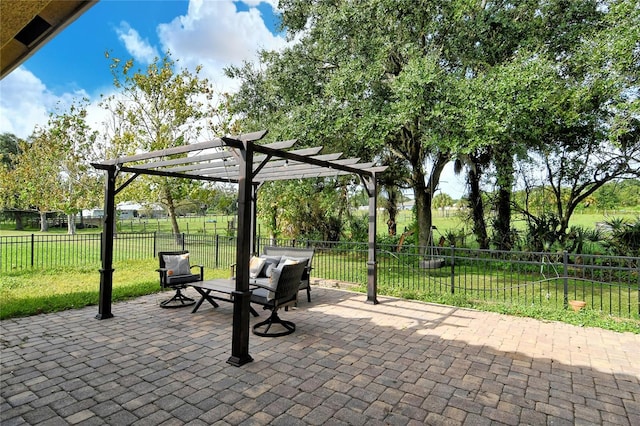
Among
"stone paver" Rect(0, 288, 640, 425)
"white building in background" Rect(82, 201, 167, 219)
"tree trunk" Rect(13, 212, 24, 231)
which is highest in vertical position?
"white building in background" Rect(82, 201, 167, 219)

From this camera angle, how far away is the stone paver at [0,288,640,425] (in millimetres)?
2715

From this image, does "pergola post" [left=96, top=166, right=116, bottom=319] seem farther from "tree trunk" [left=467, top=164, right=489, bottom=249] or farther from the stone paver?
"tree trunk" [left=467, top=164, right=489, bottom=249]

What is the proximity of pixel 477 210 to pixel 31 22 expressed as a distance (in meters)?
12.5

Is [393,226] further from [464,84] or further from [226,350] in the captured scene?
[226,350]

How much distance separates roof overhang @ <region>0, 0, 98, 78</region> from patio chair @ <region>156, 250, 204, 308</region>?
15.1 feet

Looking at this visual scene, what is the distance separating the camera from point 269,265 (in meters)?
6.66

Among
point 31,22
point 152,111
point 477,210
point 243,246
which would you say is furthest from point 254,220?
point 152,111

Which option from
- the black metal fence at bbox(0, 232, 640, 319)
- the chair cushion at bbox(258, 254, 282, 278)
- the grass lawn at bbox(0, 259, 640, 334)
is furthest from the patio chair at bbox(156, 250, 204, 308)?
the black metal fence at bbox(0, 232, 640, 319)

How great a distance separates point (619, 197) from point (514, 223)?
3.12 metres

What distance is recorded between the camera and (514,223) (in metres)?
11.6

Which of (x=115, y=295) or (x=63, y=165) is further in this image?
(x=63, y=165)

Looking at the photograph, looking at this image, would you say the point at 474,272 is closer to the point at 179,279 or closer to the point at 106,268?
the point at 179,279

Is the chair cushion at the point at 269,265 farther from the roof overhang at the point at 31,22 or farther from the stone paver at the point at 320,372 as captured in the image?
the roof overhang at the point at 31,22

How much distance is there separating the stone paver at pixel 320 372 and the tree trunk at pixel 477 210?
698cm
